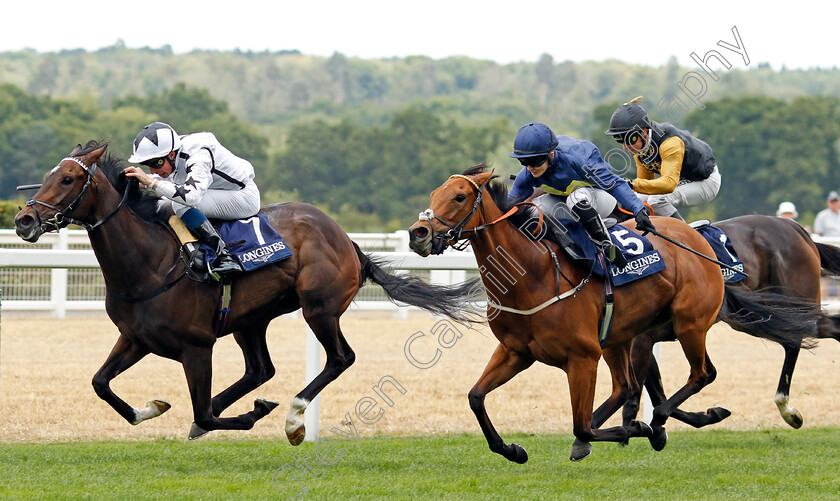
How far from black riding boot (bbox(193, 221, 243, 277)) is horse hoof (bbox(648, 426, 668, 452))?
2.30 m

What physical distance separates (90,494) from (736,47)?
172 inches

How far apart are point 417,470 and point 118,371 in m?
1.55

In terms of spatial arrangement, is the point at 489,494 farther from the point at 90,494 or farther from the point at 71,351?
the point at 71,351

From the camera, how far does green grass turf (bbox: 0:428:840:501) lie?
4.48 metres

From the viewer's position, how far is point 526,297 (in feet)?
15.8

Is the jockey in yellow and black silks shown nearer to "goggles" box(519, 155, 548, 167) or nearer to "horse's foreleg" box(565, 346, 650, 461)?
"goggles" box(519, 155, 548, 167)

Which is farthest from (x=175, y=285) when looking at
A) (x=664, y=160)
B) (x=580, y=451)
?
(x=664, y=160)

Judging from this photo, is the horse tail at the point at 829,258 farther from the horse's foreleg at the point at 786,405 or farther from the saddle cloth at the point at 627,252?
→ the saddle cloth at the point at 627,252

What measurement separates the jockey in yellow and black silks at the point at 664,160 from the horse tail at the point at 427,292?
3.71 feet

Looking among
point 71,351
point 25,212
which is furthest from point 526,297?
point 71,351

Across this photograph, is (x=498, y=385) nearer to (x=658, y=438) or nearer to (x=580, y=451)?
(x=580, y=451)

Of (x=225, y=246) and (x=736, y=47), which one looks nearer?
(x=225, y=246)

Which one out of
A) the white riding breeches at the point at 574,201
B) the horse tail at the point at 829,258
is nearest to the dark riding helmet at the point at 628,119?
the white riding breeches at the point at 574,201

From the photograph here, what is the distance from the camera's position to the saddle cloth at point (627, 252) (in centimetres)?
507
